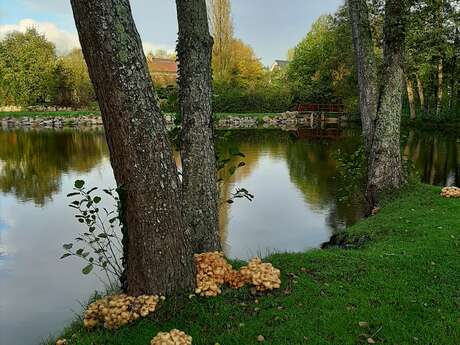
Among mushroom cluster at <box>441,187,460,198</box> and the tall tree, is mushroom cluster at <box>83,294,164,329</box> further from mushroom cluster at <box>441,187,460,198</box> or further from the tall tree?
the tall tree

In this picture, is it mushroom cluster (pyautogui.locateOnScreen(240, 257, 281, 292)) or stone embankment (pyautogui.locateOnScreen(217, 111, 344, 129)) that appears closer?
mushroom cluster (pyautogui.locateOnScreen(240, 257, 281, 292))

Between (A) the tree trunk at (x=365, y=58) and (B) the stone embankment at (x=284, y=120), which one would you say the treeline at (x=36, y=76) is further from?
(A) the tree trunk at (x=365, y=58)

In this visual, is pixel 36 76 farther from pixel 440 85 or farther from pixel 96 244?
pixel 96 244

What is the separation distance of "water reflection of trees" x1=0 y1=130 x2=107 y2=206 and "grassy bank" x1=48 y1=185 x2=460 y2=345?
8.12 metres

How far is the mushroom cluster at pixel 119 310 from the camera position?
333 centimetres

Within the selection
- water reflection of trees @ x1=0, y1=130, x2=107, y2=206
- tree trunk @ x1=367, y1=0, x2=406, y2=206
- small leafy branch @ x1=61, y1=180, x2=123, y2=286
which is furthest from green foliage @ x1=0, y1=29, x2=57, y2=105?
tree trunk @ x1=367, y1=0, x2=406, y2=206

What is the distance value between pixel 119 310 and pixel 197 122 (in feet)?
6.66

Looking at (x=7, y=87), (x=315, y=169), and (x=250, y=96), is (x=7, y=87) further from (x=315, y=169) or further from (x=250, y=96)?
(x=315, y=169)

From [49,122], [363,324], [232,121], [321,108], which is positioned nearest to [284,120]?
[321,108]

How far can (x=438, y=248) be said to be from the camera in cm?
506

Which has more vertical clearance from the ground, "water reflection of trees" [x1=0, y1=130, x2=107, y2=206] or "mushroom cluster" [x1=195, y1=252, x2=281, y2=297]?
"mushroom cluster" [x1=195, y1=252, x2=281, y2=297]

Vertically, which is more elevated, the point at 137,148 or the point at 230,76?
the point at 230,76

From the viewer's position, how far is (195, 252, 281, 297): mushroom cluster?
3754 millimetres

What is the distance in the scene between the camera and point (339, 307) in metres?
3.64
